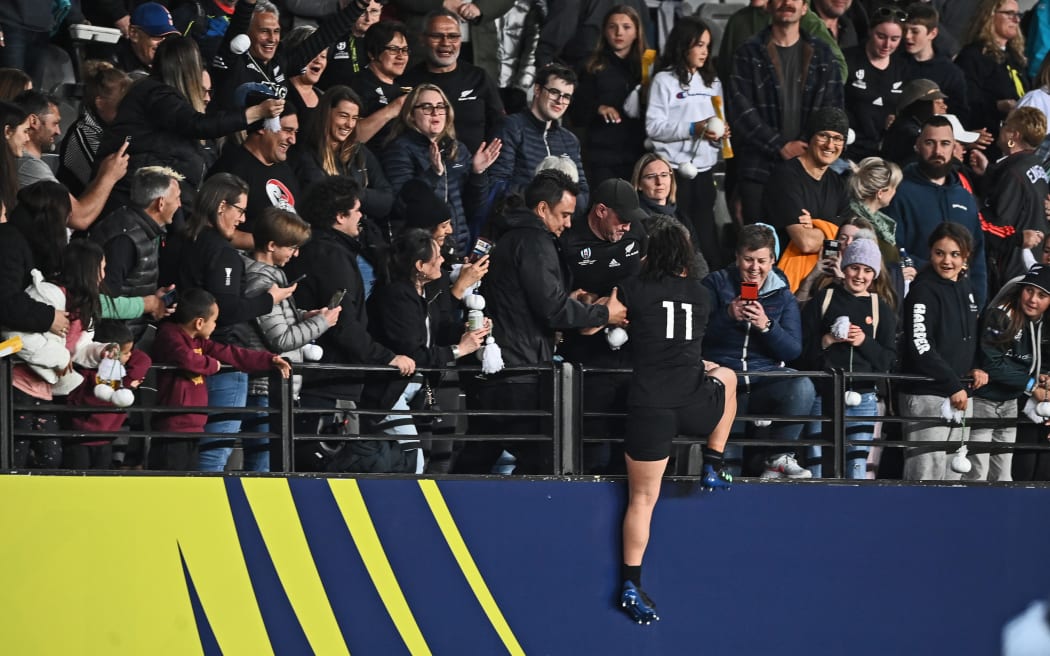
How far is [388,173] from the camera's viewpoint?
34.1ft

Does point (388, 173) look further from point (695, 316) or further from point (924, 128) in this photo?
point (924, 128)

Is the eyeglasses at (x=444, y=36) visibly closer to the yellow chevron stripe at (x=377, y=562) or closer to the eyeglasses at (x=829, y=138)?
the eyeglasses at (x=829, y=138)

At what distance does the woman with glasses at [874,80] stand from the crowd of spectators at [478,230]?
0.21 feet

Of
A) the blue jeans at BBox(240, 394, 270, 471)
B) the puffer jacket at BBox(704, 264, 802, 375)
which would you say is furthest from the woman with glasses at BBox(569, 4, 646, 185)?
the blue jeans at BBox(240, 394, 270, 471)

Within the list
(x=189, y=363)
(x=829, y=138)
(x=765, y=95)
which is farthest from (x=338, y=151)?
(x=765, y=95)

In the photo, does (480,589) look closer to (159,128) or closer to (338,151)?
(338,151)

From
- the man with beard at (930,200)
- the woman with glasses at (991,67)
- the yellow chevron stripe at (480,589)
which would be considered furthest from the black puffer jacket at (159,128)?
the woman with glasses at (991,67)

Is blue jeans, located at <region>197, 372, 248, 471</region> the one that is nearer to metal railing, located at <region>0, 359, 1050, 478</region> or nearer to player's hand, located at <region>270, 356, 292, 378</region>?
metal railing, located at <region>0, 359, 1050, 478</region>

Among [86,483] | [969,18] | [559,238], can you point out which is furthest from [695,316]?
[969,18]

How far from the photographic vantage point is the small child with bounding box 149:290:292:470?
27.3ft

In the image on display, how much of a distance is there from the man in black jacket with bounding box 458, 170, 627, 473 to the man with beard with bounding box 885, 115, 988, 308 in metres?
3.06

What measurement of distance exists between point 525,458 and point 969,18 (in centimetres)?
718

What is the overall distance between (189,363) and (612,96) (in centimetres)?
438

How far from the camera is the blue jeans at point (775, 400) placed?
9.23 metres
